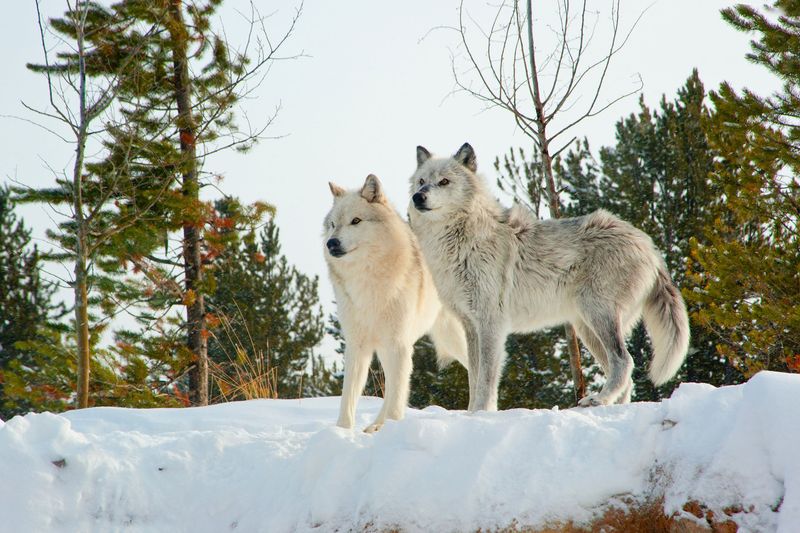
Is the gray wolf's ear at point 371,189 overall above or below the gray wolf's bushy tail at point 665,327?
above

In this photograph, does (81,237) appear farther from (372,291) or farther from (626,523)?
(626,523)

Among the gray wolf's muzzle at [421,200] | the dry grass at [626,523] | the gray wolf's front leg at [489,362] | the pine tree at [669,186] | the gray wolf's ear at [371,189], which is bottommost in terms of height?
the dry grass at [626,523]

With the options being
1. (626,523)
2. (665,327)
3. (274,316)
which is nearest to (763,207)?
(665,327)

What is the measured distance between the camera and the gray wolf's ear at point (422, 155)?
5.62 metres

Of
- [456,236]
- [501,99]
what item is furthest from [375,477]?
[501,99]

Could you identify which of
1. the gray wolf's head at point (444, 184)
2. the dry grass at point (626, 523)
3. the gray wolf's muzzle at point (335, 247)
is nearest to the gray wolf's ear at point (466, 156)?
the gray wolf's head at point (444, 184)

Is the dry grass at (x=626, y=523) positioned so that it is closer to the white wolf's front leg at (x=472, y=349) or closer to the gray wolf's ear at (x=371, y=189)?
the white wolf's front leg at (x=472, y=349)

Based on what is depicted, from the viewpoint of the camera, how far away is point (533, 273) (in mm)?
5293

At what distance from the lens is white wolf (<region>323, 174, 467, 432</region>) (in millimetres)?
5113

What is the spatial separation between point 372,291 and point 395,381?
0.68 meters

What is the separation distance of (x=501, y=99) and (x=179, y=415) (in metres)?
4.47

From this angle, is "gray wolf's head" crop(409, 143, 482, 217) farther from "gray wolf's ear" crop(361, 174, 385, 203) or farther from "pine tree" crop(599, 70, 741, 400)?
"pine tree" crop(599, 70, 741, 400)

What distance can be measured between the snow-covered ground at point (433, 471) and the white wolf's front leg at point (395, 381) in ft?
2.40

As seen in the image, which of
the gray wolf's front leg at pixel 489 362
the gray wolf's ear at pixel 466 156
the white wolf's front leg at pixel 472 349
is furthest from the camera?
the gray wolf's ear at pixel 466 156
